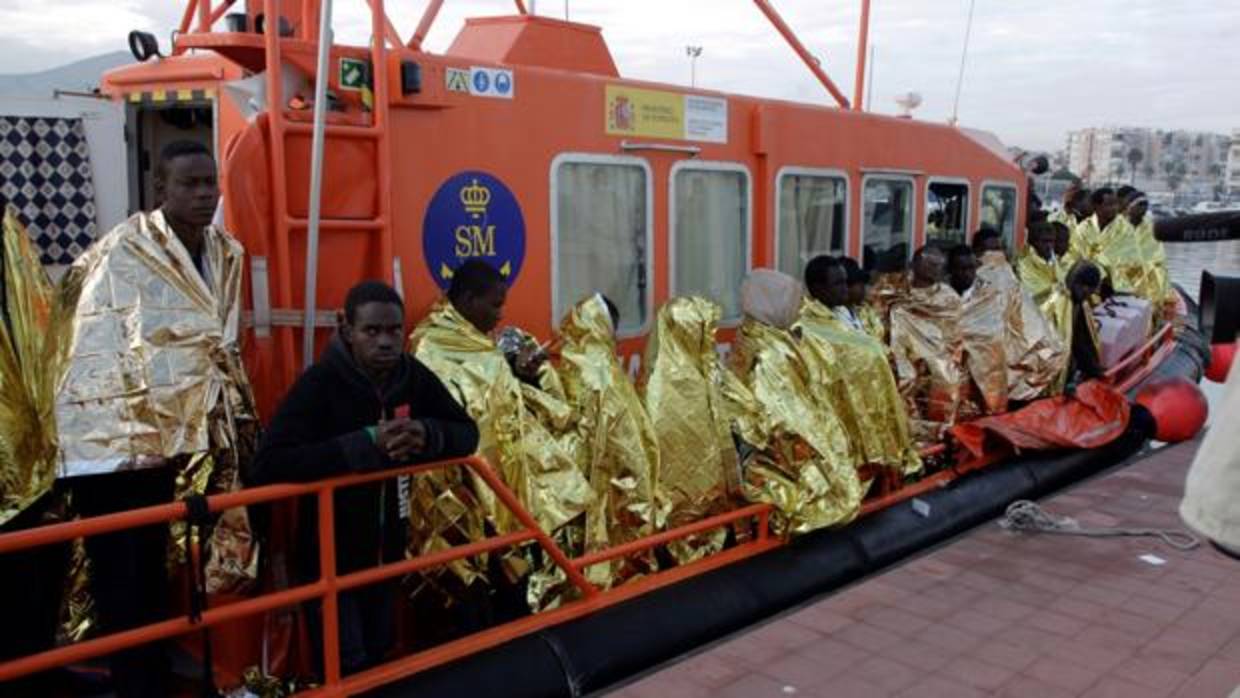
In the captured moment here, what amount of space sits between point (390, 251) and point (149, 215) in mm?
840

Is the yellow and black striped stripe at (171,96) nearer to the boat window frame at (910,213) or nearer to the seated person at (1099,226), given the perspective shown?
the boat window frame at (910,213)

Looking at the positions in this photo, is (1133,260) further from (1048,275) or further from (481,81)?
(481,81)

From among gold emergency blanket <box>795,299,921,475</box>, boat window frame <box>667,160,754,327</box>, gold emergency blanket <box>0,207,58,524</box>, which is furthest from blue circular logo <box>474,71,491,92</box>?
gold emergency blanket <box>795,299,921,475</box>

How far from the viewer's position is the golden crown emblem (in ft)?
13.0

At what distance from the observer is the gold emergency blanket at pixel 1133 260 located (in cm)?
915

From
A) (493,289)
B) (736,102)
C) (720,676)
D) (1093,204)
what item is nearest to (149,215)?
(493,289)

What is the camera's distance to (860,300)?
529cm

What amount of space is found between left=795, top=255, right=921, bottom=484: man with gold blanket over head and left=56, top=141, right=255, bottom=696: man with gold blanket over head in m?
2.56

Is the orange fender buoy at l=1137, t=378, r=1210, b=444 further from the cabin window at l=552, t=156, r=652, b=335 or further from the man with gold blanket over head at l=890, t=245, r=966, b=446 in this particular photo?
the cabin window at l=552, t=156, r=652, b=335

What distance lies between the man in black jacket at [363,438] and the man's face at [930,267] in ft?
11.2

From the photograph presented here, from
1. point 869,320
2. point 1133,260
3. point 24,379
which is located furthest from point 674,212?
point 1133,260

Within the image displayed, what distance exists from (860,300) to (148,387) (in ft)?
11.7

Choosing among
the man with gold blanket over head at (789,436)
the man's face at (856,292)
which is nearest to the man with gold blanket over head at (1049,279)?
the man's face at (856,292)

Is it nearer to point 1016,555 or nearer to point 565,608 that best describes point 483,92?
point 565,608
